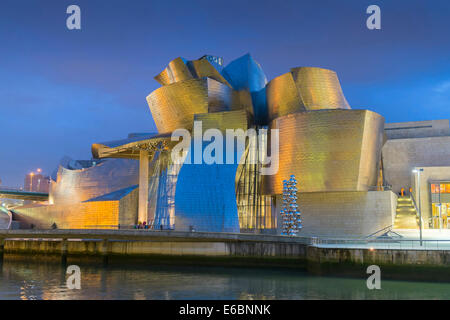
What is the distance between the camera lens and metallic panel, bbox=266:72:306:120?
37000 millimetres

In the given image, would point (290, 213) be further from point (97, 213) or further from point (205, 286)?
point (97, 213)

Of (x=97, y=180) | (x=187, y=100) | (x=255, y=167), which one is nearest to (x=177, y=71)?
(x=187, y=100)

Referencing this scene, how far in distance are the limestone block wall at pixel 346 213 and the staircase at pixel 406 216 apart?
127 centimetres

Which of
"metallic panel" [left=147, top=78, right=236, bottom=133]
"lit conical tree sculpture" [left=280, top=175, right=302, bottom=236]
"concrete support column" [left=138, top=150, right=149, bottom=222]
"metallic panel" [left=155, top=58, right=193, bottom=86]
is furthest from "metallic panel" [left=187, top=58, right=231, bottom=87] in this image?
"lit conical tree sculpture" [left=280, top=175, right=302, bottom=236]

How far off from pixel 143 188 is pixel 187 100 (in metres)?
8.68

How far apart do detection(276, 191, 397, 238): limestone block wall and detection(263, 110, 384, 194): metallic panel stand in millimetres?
1070

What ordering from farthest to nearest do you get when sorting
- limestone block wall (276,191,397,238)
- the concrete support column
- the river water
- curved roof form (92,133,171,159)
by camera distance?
1. the concrete support column
2. curved roof form (92,133,171,159)
3. limestone block wall (276,191,397,238)
4. the river water

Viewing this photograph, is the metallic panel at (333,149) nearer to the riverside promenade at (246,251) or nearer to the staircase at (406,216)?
the staircase at (406,216)

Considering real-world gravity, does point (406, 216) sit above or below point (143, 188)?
below

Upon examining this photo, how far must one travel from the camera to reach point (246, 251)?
2720 cm

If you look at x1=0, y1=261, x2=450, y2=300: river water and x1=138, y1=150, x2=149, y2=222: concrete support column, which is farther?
x1=138, y1=150, x2=149, y2=222: concrete support column

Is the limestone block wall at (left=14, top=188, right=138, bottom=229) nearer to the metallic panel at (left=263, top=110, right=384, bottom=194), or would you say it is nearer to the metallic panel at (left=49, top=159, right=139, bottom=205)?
the metallic panel at (left=49, top=159, right=139, bottom=205)

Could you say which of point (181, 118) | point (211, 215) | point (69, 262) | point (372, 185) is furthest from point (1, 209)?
point (372, 185)

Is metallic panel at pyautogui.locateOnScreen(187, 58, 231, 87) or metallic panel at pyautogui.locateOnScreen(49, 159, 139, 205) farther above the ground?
metallic panel at pyautogui.locateOnScreen(187, 58, 231, 87)
